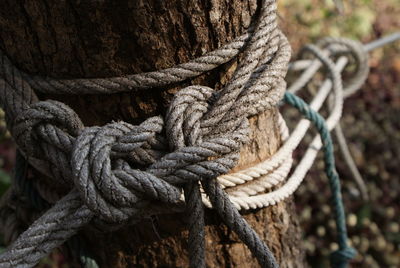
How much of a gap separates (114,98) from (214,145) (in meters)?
0.21

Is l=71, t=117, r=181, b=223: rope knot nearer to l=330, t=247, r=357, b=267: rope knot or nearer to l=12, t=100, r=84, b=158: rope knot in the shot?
l=12, t=100, r=84, b=158: rope knot

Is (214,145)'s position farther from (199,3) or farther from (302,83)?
(302,83)

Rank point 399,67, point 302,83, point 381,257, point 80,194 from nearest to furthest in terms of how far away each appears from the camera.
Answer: point 80,194, point 302,83, point 381,257, point 399,67

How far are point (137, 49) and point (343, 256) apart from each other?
94 centimetres

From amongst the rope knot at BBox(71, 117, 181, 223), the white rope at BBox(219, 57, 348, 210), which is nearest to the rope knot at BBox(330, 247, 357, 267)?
the white rope at BBox(219, 57, 348, 210)

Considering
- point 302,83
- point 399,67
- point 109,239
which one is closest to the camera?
point 109,239

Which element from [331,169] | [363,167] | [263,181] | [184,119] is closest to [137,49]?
[184,119]

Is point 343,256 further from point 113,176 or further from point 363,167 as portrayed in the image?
point 363,167

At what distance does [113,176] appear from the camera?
793mm

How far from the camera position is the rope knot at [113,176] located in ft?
2.59

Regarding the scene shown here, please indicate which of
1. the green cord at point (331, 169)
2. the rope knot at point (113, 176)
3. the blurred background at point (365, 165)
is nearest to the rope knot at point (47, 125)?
the rope knot at point (113, 176)

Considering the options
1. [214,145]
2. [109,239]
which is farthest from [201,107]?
[109,239]

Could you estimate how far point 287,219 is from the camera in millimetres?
1075

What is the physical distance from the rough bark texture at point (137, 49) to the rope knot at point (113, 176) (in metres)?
0.08
